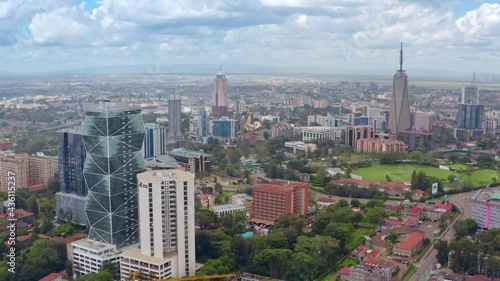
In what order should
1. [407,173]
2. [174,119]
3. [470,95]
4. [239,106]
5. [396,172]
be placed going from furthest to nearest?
[239,106]
[470,95]
[174,119]
[396,172]
[407,173]

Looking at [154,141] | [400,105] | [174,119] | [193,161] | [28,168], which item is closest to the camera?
[28,168]

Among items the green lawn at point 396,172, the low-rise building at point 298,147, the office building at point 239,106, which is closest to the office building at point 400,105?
the low-rise building at point 298,147

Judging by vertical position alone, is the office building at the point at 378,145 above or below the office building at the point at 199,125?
below

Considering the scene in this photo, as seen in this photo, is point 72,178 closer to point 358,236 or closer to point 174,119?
point 358,236

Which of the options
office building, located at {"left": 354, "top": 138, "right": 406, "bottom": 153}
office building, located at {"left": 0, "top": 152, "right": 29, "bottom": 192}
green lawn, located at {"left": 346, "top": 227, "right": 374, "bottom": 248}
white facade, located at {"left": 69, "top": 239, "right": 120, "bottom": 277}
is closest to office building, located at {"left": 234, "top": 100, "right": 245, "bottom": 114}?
office building, located at {"left": 354, "top": 138, "right": 406, "bottom": 153}

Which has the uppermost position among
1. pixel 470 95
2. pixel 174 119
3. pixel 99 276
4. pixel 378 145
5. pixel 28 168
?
pixel 470 95

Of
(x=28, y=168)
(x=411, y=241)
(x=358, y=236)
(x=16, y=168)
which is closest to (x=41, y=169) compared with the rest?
(x=28, y=168)

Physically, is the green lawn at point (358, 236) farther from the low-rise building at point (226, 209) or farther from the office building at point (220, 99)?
the office building at point (220, 99)
